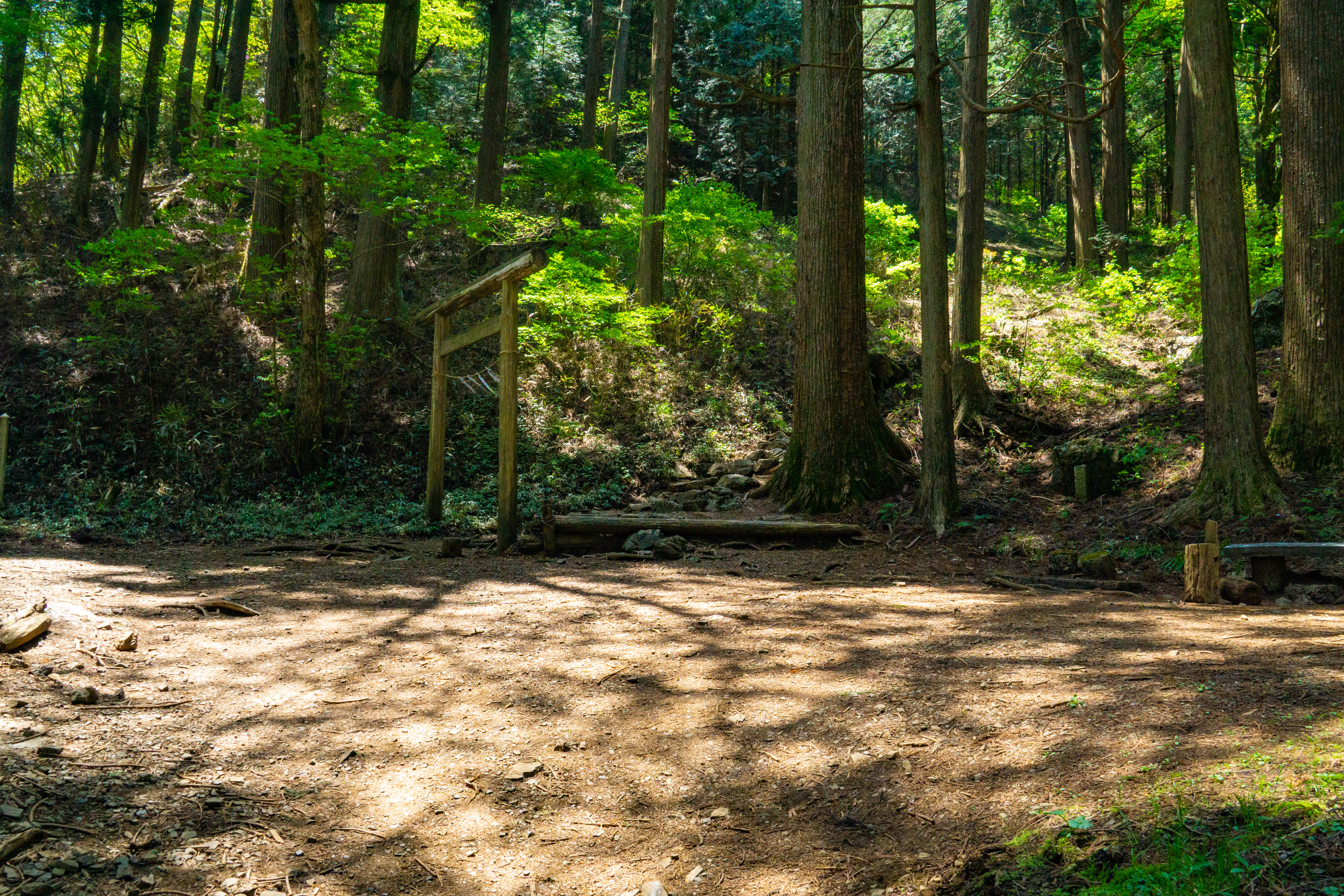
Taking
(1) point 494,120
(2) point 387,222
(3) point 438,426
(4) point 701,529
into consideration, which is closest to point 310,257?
(2) point 387,222

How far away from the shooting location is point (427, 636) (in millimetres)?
5477

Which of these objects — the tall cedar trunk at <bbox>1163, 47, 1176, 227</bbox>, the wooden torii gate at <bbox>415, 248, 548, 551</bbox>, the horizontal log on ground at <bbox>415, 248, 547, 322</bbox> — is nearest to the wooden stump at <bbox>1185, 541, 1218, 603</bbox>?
the horizontal log on ground at <bbox>415, 248, 547, 322</bbox>

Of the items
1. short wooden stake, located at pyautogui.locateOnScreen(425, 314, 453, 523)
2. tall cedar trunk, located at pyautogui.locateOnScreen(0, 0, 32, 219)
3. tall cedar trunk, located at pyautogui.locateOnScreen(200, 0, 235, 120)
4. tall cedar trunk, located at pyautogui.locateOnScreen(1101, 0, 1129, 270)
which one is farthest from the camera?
tall cedar trunk, located at pyautogui.locateOnScreen(0, 0, 32, 219)

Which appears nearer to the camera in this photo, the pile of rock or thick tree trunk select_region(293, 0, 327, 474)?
the pile of rock

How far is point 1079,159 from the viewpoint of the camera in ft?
59.8

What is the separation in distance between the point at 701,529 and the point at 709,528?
92 millimetres

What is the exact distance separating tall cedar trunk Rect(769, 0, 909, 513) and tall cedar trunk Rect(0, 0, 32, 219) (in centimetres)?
1622

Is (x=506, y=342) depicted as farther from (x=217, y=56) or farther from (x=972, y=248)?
(x=217, y=56)

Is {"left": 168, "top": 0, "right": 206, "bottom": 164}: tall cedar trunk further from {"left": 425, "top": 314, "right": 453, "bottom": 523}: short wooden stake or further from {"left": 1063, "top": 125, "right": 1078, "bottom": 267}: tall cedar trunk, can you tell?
{"left": 1063, "top": 125, "right": 1078, "bottom": 267}: tall cedar trunk

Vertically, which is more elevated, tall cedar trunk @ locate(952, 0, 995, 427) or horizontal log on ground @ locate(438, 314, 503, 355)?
tall cedar trunk @ locate(952, 0, 995, 427)

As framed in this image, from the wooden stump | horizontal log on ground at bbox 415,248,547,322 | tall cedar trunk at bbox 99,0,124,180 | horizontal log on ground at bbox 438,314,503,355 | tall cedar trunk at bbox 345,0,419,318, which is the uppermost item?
tall cedar trunk at bbox 99,0,124,180

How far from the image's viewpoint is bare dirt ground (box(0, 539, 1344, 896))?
2785 mm

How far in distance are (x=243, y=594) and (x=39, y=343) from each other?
10.2 meters

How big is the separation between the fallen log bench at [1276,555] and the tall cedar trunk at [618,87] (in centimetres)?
1790
